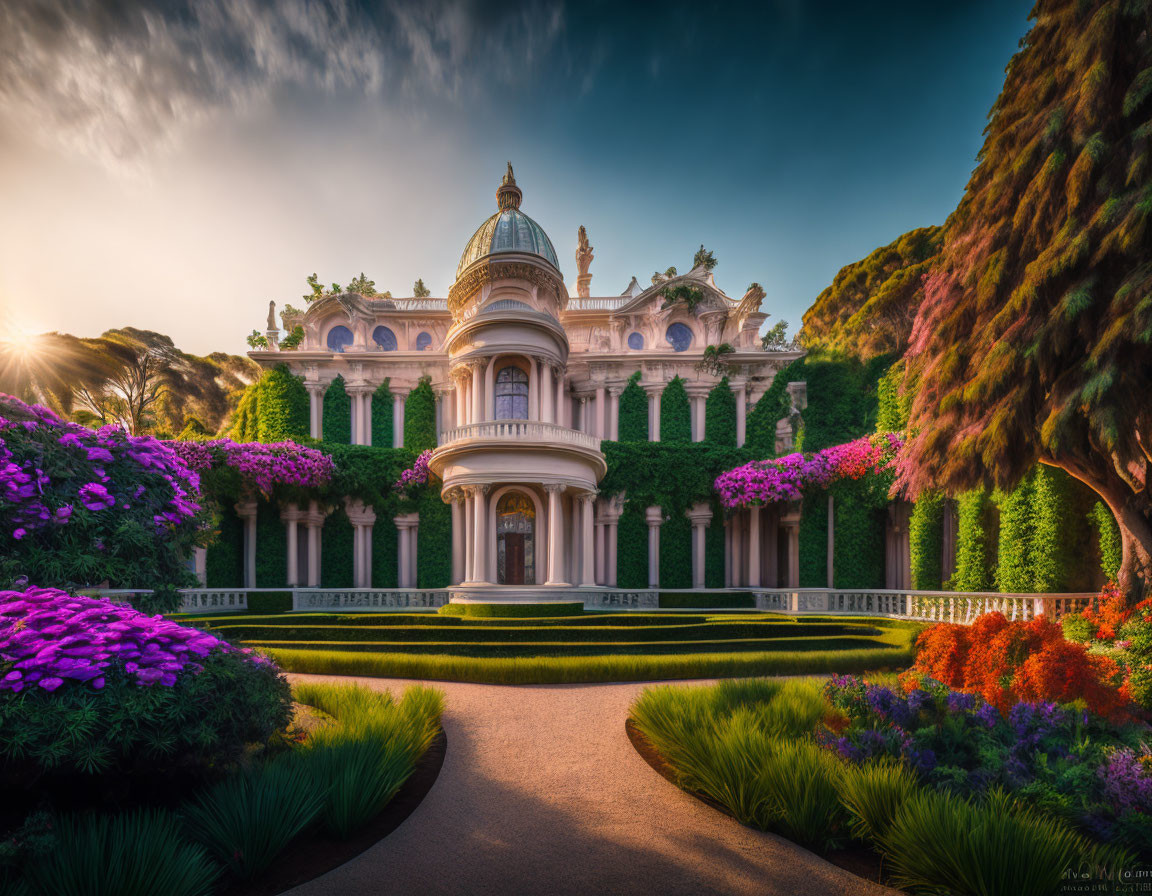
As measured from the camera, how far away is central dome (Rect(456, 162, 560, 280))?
25.0 metres

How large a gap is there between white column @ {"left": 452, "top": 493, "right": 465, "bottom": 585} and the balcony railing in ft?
11.2

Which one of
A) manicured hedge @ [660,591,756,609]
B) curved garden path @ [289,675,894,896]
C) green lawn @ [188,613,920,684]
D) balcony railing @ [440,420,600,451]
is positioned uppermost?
balcony railing @ [440,420,600,451]

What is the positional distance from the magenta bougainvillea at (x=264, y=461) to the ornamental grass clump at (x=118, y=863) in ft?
61.7

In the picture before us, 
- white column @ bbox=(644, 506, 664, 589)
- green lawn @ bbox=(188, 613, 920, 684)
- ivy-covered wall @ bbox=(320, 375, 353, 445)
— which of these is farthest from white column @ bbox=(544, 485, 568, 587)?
ivy-covered wall @ bbox=(320, 375, 353, 445)

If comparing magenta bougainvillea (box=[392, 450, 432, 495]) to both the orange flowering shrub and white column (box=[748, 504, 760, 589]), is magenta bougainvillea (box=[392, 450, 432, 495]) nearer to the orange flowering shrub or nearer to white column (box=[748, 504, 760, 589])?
white column (box=[748, 504, 760, 589])

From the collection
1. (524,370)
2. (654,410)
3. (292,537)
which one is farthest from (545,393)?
(292,537)

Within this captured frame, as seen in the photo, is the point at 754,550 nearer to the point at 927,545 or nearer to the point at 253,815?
the point at 927,545

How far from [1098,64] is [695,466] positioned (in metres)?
16.7

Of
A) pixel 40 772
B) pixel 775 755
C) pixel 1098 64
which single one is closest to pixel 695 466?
pixel 1098 64

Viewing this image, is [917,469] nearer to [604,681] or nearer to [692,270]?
[604,681]

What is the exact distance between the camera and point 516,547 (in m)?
22.8

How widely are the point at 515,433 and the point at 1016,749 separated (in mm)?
15256

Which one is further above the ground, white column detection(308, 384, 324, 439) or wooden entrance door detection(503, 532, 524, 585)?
white column detection(308, 384, 324, 439)

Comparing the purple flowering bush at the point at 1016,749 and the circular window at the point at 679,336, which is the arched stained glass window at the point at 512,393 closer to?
the circular window at the point at 679,336
